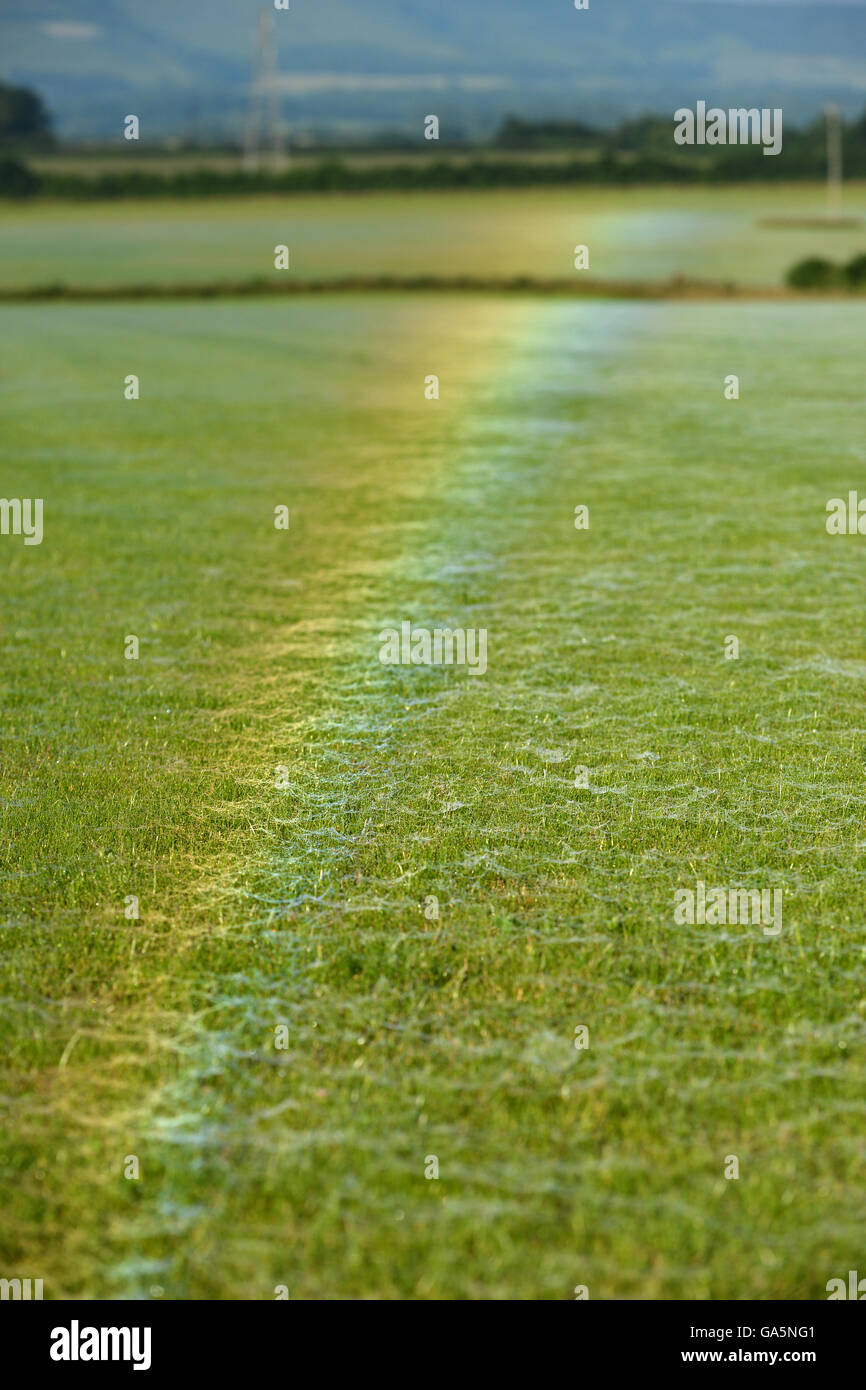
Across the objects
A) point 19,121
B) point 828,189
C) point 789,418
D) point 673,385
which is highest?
point 19,121

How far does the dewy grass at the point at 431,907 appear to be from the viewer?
3008mm

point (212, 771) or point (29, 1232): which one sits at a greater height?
point (212, 771)

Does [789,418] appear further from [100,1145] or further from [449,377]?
[100,1145]

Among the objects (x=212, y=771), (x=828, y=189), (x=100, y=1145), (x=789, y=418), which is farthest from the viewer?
(x=828, y=189)

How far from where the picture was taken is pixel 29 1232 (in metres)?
2.99

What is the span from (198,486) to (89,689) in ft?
21.0

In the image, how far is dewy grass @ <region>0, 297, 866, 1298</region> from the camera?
3.01 m

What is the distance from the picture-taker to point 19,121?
6556cm

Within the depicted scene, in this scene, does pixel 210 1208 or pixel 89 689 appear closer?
pixel 210 1208

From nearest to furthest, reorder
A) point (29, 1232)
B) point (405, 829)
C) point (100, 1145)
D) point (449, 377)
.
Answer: point (29, 1232) → point (100, 1145) → point (405, 829) → point (449, 377)

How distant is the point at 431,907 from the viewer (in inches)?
174

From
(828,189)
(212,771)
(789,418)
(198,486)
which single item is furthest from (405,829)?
(828,189)
